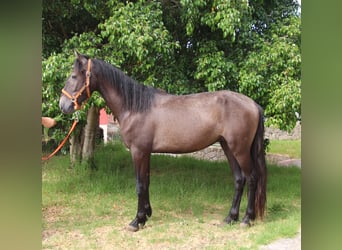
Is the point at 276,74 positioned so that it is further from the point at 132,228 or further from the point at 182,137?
the point at 132,228

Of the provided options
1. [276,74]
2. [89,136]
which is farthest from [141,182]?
[89,136]

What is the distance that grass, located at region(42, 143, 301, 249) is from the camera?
11.8ft

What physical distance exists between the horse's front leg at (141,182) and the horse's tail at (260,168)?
1.20m

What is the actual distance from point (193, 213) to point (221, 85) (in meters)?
1.69

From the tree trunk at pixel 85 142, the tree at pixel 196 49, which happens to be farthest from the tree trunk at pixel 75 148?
the tree at pixel 196 49

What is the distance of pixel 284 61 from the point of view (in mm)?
4438

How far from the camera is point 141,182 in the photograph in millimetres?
3861

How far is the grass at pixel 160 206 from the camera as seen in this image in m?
3.59

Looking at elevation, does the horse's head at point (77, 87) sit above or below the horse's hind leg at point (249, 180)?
above

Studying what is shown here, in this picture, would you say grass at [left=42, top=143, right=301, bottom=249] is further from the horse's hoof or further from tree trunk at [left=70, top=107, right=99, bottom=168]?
tree trunk at [left=70, top=107, right=99, bottom=168]

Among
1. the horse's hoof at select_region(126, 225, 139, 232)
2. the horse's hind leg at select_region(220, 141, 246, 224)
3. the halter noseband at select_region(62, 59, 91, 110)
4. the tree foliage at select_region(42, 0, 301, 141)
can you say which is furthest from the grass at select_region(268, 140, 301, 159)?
the halter noseband at select_region(62, 59, 91, 110)

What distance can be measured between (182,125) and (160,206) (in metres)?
1.49

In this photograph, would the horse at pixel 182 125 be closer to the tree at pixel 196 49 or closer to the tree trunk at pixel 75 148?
the tree at pixel 196 49
